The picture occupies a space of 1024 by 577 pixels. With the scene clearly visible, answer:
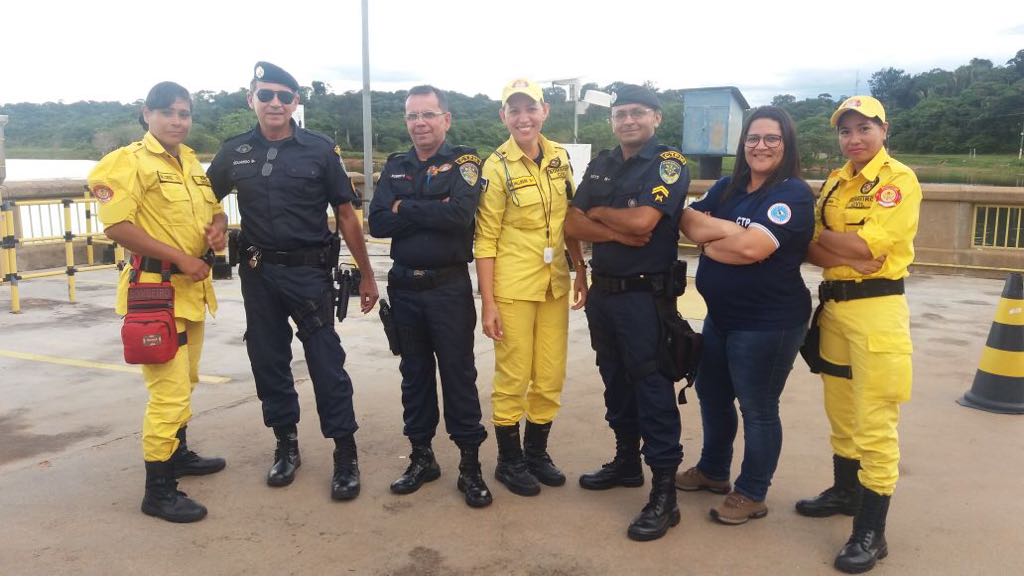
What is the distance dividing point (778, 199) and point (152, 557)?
287 cm

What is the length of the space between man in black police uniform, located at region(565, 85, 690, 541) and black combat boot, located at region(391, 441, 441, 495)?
107 centimetres

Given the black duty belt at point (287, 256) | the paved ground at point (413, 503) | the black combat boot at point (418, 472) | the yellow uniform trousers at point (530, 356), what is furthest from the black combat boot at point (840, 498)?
the black duty belt at point (287, 256)

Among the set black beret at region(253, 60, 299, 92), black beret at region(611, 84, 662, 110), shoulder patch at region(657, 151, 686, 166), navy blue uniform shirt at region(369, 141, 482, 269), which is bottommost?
navy blue uniform shirt at region(369, 141, 482, 269)

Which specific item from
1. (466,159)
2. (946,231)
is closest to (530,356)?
A: (466,159)

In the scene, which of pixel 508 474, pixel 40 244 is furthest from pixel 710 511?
pixel 40 244

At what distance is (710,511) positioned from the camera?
137 inches

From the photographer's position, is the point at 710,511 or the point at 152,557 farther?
the point at 710,511

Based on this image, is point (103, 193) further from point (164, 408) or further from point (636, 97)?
point (636, 97)

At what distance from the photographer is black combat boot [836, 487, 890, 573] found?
9.72ft

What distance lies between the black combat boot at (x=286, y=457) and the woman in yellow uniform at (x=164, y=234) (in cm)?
43

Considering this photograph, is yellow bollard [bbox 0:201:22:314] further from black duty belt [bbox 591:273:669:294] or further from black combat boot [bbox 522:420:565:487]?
black duty belt [bbox 591:273:669:294]

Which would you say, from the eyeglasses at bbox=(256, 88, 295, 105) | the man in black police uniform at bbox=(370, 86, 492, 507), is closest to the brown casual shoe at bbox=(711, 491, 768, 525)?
the man in black police uniform at bbox=(370, 86, 492, 507)

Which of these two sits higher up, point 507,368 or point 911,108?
point 911,108

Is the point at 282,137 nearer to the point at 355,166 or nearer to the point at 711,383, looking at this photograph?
the point at 711,383
